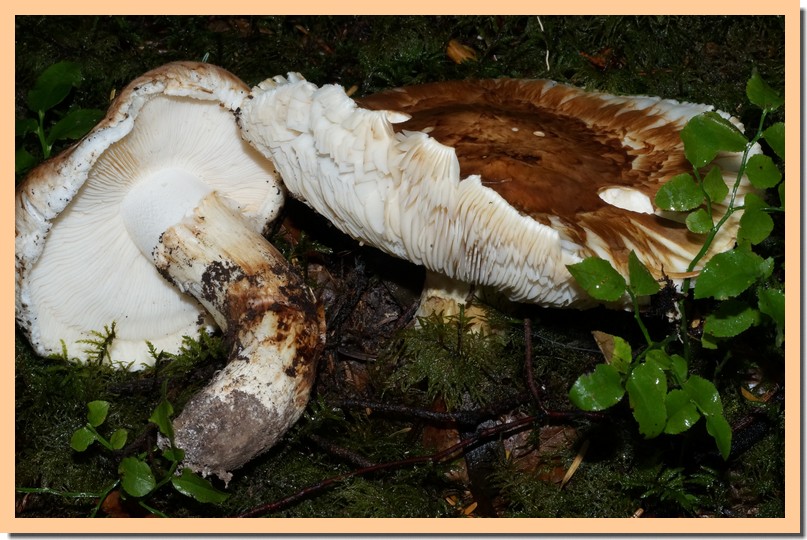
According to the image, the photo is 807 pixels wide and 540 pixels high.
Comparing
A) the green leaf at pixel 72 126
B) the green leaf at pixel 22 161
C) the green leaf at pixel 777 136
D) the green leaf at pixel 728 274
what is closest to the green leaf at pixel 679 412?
the green leaf at pixel 728 274

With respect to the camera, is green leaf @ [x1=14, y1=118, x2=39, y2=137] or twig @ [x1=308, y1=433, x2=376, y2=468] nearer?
twig @ [x1=308, y1=433, x2=376, y2=468]

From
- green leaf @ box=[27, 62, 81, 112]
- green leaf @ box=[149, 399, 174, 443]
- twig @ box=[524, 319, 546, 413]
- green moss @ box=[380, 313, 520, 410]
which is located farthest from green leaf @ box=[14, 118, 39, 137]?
twig @ box=[524, 319, 546, 413]

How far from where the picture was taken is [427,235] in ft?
7.59

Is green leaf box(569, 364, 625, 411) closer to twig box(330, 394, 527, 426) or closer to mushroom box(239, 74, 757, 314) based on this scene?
mushroom box(239, 74, 757, 314)

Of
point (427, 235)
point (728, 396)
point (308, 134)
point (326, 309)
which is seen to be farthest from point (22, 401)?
point (728, 396)

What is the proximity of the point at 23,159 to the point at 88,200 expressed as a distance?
712 millimetres

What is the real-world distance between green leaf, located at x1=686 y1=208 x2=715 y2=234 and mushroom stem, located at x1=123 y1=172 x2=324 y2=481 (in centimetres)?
140

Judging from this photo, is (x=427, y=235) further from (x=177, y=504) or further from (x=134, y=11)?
(x=134, y=11)

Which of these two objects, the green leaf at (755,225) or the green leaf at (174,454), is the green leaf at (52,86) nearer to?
the green leaf at (174,454)

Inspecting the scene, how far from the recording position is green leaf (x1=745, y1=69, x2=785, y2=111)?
7.99ft

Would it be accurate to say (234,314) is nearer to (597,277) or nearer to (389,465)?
(389,465)

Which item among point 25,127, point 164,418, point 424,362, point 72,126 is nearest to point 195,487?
point 164,418

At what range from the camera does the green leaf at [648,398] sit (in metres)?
2.20

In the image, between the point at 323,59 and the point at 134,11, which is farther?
the point at 323,59
